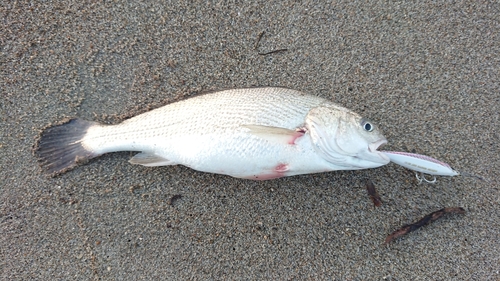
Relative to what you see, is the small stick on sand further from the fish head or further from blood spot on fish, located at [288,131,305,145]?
blood spot on fish, located at [288,131,305,145]

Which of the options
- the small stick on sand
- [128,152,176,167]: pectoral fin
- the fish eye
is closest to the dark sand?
the small stick on sand

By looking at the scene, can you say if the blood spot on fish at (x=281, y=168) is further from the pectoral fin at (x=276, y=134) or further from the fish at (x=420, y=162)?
the fish at (x=420, y=162)

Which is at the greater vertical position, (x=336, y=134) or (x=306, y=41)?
(x=306, y=41)

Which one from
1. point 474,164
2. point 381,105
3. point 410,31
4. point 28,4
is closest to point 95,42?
point 28,4

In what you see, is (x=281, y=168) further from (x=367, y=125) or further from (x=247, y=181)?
(x=367, y=125)

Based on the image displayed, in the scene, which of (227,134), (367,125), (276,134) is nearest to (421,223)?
(367,125)

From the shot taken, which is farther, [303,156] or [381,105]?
[381,105]

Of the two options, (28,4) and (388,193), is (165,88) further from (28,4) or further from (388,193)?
(388,193)
